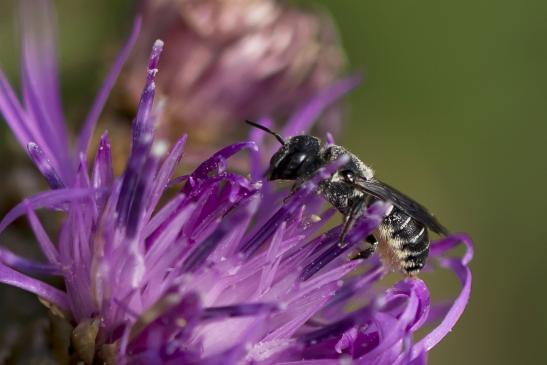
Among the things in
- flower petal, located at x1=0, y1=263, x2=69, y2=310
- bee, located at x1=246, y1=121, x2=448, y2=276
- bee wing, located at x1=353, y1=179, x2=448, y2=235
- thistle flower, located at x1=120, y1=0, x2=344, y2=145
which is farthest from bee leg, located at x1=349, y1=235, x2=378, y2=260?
thistle flower, located at x1=120, y1=0, x2=344, y2=145

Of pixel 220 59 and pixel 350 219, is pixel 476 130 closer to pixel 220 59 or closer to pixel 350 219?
pixel 220 59

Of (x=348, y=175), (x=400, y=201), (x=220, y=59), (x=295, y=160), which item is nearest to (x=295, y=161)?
(x=295, y=160)

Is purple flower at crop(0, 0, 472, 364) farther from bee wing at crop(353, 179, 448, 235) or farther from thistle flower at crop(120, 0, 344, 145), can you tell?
thistle flower at crop(120, 0, 344, 145)

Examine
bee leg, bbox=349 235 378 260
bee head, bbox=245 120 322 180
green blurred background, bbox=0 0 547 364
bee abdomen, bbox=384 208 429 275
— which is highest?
bee head, bbox=245 120 322 180

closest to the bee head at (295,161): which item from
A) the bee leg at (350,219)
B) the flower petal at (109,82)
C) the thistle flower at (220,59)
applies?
the bee leg at (350,219)

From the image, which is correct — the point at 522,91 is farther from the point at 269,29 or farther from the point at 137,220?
the point at 137,220

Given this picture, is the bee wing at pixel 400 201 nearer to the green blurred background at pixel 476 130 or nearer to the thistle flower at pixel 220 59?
the thistle flower at pixel 220 59
